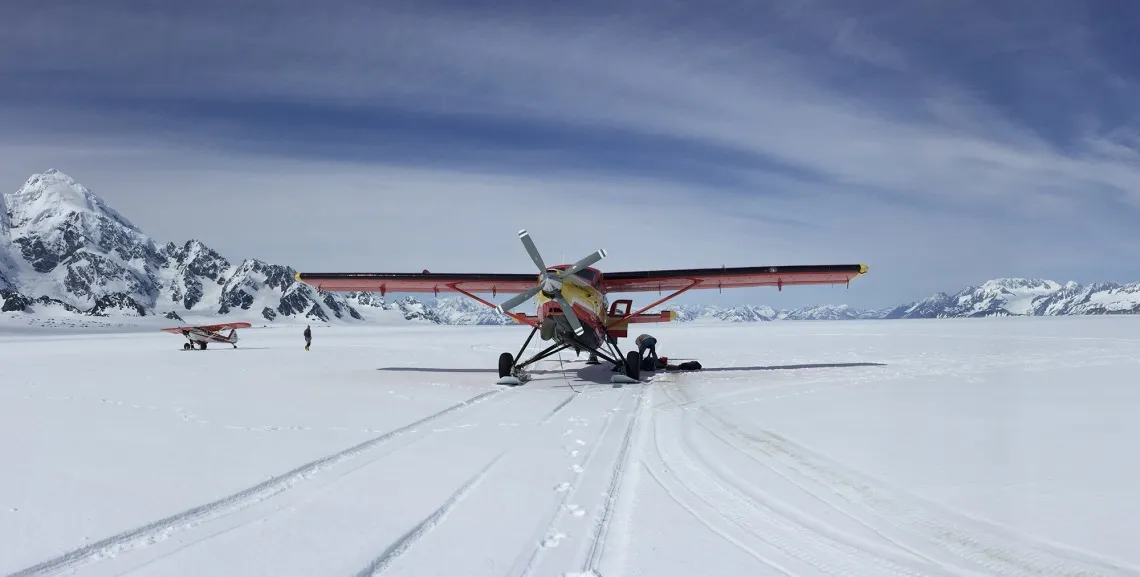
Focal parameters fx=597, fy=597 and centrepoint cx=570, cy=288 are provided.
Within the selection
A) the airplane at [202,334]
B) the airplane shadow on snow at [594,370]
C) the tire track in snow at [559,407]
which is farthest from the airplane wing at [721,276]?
the airplane at [202,334]

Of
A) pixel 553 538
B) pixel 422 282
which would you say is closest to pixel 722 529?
pixel 553 538

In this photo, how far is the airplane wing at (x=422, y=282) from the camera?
18.4 metres

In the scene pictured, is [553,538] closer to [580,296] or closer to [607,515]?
[607,515]

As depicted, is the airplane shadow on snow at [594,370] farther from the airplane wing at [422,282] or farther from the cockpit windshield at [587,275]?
the cockpit windshield at [587,275]

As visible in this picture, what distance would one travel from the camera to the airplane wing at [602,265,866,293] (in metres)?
18.2

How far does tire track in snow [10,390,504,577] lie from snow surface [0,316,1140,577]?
2 cm

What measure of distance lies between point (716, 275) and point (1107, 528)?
1434 centimetres

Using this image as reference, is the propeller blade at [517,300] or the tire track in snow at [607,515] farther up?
the propeller blade at [517,300]

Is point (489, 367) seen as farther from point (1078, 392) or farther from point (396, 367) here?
point (1078, 392)

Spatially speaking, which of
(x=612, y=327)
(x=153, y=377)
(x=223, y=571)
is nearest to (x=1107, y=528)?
(x=223, y=571)

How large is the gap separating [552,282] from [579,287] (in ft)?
3.18

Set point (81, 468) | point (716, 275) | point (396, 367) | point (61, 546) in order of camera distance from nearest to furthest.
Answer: point (61, 546) < point (81, 468) < point (716, 275) < point (396, 367)

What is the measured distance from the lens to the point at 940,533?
444 cm

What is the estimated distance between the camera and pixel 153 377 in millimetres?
17172
